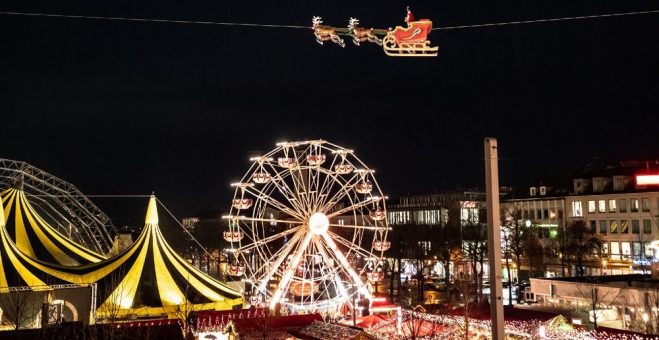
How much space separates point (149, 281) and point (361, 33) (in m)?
17.7

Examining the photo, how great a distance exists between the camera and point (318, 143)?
27.9m

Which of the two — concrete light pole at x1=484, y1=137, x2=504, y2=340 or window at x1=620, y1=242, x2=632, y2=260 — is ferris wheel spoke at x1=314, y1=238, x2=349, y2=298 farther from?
window at x1=620, y1=242, x2=632, y2=260

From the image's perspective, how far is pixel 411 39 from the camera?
16031 millimetres

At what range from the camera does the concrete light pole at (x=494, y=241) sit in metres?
6.17

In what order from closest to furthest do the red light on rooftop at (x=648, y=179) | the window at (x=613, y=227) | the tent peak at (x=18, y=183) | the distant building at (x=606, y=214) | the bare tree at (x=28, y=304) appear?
the red light on rooftop at (x=648, y=179) → the bare tree at (x=28, y=304) → the tent peak at (x=18, y=183) → the distant building at (x=606, y=214) → the window at (x=613, y=227)

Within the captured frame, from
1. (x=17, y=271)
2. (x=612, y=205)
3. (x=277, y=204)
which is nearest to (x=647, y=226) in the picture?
(x=612, y=205)

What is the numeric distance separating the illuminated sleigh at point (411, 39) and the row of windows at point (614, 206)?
43.1 metres

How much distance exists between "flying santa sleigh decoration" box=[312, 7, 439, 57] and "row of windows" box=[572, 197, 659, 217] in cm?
4317

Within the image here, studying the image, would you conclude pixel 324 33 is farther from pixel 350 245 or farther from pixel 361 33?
pixel 350 245

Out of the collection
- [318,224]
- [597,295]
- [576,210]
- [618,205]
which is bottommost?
[597,295]

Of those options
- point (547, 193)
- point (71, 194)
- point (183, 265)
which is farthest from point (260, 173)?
point (547, 193)

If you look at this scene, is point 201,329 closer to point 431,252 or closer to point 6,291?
point 6,291

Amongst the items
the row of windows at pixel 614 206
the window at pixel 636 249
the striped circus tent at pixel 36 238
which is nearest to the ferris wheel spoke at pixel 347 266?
the striped circus tent at pixel 36 238

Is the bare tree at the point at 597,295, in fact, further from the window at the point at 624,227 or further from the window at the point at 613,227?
the window at the point at 613,227
